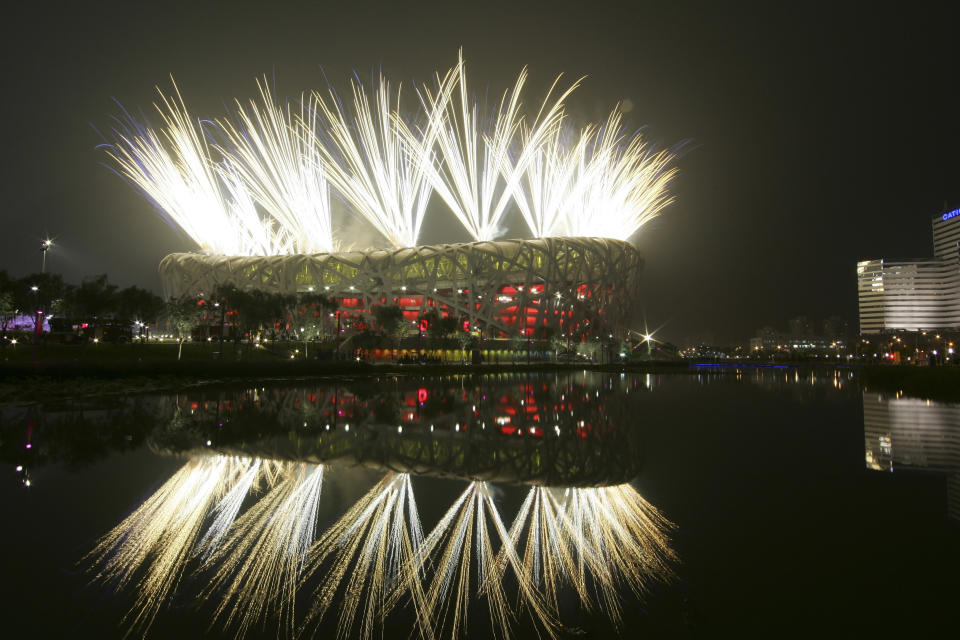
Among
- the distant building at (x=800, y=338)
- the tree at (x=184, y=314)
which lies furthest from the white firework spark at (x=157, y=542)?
the distant building at (x=800, y=338)

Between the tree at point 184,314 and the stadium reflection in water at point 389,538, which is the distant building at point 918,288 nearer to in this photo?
the tree at point 184,314

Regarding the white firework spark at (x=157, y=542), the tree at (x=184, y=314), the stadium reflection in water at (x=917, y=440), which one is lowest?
the white firework spark at (x=157, y=542)

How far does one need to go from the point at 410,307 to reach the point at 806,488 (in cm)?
7176

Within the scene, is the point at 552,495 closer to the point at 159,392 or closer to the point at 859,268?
the point at 159,392

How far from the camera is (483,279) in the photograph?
226 feet

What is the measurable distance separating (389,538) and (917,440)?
10.8m

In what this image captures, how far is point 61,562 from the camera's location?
14.4 feet

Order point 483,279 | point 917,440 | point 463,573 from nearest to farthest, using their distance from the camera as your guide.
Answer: point 463,573
point 917,440
point 483,279

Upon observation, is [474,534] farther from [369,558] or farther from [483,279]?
[483,279]

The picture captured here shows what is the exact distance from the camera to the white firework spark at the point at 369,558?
3.67 meters

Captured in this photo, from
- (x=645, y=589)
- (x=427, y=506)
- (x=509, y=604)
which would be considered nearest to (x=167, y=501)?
(x=427, y=506)

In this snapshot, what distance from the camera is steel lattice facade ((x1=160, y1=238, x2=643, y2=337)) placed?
220ft

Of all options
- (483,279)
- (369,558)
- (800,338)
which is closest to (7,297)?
(369,558)

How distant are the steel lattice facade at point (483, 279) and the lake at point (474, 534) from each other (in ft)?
187
